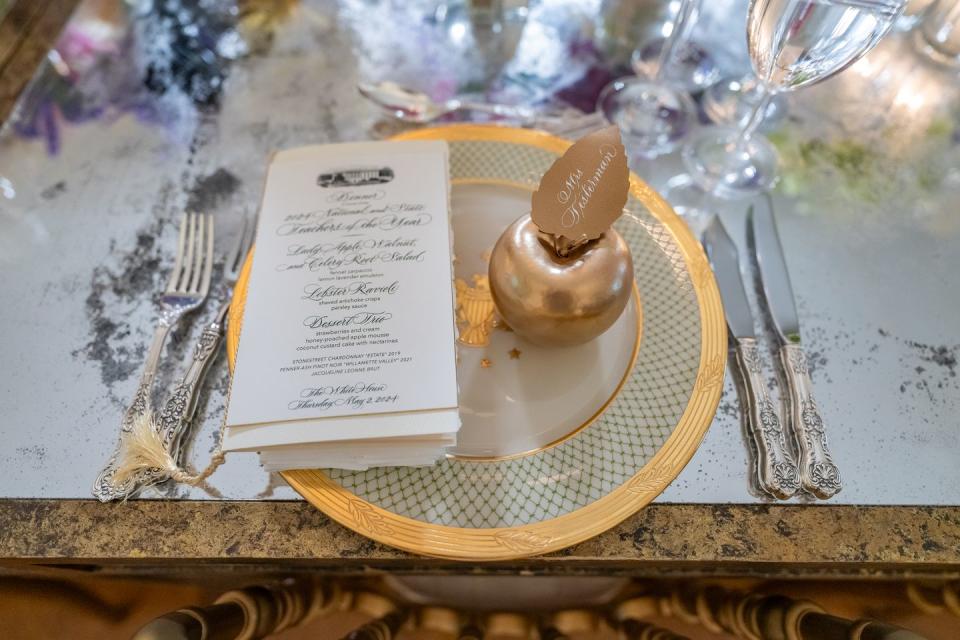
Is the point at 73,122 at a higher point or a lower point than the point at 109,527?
higher

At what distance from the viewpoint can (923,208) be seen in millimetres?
683

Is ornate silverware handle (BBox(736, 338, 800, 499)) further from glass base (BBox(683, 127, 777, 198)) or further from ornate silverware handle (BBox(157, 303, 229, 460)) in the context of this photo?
ornate silverware handle (BBox(157, 303, 229, 460))

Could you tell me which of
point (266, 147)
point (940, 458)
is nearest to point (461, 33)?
point (266, 147)

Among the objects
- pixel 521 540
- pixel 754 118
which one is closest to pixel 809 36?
pixel 754 118

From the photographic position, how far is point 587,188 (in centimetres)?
44

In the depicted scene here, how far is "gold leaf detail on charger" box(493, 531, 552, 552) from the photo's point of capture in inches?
17.2

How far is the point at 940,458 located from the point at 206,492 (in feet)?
2.21

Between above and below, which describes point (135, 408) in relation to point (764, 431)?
below

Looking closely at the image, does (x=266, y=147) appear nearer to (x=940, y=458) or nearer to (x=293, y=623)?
(x=293, y=623)

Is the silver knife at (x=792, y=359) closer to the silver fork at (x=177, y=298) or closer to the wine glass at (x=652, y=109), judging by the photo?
the wine glass at (x=652, y=109)

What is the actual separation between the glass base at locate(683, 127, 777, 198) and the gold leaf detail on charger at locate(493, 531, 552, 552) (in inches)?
17.9

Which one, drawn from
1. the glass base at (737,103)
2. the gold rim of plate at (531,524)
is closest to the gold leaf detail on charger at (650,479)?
the gold rim of plate at (531,524)

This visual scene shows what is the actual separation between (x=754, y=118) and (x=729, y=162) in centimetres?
7

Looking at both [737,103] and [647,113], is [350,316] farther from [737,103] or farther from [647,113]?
[737,103]
